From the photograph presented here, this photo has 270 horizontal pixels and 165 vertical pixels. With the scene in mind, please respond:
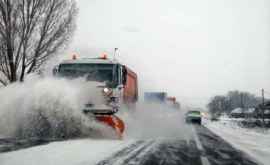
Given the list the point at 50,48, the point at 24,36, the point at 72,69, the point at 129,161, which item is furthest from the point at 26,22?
the point at 129,161

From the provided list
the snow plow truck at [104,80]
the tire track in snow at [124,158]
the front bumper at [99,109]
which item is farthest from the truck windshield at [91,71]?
the tire track in snow at [124,158]

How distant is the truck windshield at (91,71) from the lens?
13759mm

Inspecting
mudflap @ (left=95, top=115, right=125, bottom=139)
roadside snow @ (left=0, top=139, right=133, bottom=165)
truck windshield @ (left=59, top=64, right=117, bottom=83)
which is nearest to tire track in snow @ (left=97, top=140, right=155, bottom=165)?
roadside snow @ (left=0, top=139, right=133, bottom=165)

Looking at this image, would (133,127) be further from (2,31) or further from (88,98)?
(2,31)

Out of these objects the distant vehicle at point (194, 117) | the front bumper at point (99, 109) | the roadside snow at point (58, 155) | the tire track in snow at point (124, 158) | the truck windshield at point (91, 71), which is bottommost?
the distant vehicle at point (194, 117)

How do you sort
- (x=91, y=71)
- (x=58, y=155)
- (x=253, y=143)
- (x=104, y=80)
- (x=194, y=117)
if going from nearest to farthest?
(x=58, y=155) < (x=104, y=80) < (x=91, y=71) < (x=253, y=143) < (x=194, y=117)

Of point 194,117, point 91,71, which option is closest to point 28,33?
point 91,71

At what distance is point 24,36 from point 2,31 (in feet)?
4.48

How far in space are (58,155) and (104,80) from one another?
5.80 m

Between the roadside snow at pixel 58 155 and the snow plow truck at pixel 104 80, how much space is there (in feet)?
8.87

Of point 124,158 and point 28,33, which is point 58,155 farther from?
point 28,33

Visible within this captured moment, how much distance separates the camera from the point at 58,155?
8164mm

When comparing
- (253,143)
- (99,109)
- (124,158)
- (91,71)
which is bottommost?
(253,143)

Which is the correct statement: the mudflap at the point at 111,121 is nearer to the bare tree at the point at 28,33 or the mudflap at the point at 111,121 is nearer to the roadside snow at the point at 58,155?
the roadside snow at the point at 58,155
